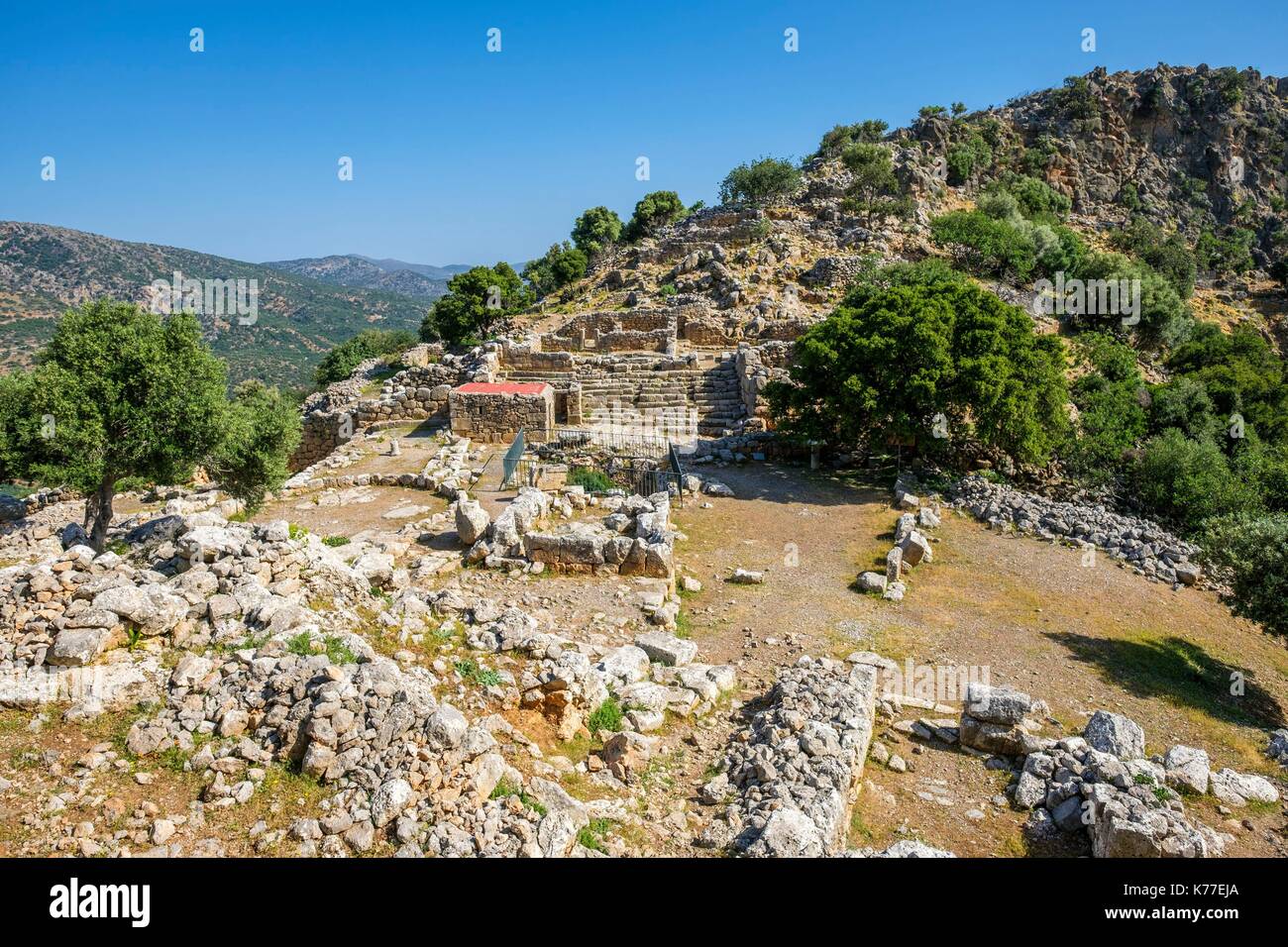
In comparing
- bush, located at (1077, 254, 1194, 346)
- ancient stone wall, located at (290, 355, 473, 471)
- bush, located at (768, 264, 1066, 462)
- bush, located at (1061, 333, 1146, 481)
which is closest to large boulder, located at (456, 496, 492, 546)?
bush, located at (768, 264, 1066, 462)

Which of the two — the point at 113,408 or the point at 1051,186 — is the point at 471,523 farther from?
the point at 1051,186

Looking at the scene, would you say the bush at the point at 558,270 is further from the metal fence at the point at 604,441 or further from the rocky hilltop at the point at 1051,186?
the metal fence at the point at 604,441

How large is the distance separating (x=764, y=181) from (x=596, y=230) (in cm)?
1557

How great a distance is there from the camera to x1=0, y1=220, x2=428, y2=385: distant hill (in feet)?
226

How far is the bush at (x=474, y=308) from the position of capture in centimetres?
3900

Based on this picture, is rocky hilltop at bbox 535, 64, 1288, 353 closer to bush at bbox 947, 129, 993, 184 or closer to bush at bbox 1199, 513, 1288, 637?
bush at bbox 947, 129, 993, 184

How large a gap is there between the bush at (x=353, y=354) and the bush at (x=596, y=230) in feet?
58.7

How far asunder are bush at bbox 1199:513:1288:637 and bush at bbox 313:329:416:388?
38938 mm

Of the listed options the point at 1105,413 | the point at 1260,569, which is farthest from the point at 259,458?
the point at 1105,413

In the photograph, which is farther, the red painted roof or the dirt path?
the red painted roof

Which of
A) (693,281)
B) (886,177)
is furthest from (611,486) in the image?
(886,177)

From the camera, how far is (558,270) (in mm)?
50094

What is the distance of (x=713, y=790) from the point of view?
630 cm
